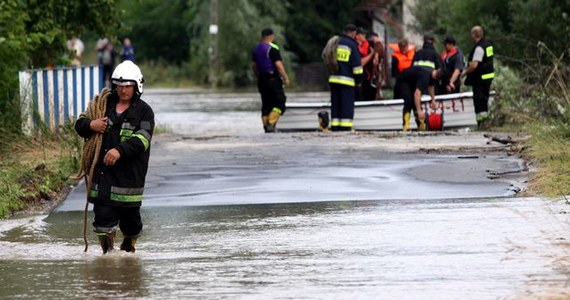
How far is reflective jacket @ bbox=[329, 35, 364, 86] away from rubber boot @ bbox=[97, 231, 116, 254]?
1352cm

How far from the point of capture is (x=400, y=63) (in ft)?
84.6

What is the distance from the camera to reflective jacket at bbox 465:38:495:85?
24.9 meters

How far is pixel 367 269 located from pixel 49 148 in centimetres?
927

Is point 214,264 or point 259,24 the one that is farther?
point 259,24

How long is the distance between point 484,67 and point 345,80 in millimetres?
2530

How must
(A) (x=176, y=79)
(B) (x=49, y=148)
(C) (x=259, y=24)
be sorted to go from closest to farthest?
(B) (x=49, y=148)
(C) (x=259, y=24)
(A) (x=176, y=79)

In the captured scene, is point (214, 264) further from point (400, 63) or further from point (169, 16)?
point (169, 16)

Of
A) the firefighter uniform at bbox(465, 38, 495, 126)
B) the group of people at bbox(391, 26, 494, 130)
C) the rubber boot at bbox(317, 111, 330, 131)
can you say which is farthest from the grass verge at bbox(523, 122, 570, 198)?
the rubber boot at bbox(317, 111, 330, 131)

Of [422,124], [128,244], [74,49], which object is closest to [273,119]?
[422,124]

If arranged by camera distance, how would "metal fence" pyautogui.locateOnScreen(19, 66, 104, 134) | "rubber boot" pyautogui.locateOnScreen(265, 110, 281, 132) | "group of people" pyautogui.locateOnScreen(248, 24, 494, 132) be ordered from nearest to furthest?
"metal fence" pyautogui.locateOnScreen(19, 66, 104, 134) → "group of people" pyautogui.locateOnScreen(248, 24, 494, 132) → "rubber boot" pyautogui.locateOnScreen(265, 110, 281, 132)

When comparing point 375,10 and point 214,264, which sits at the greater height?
point 375,10

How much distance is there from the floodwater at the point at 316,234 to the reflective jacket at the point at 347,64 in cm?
545

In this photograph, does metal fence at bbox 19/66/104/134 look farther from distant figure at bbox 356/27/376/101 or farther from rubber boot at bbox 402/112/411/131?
rubber boot at bbox 402/112/411/131

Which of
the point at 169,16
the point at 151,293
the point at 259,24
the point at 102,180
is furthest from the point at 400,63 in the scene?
the point at 169,16
